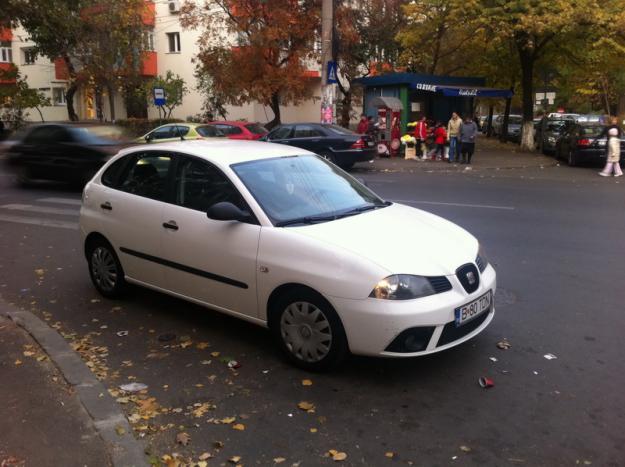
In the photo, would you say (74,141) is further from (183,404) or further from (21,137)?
(183,404)

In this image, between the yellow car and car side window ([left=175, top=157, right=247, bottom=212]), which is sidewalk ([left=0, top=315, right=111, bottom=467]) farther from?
the yellow car

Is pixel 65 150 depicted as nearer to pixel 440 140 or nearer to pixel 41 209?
pixel 41 209

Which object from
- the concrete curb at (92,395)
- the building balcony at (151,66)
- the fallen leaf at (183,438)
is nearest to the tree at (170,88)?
the building balcony at (151,66)

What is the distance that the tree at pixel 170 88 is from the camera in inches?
1358

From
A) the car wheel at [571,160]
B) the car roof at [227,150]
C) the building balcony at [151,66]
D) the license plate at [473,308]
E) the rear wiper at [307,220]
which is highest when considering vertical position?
the building balcony at [151,66]

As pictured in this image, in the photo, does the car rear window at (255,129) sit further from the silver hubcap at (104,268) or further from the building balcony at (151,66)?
the building balcony at (151,66)

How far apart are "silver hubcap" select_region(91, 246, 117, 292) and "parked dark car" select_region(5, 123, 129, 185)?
7530 mm

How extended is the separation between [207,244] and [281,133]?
1414 centimetres

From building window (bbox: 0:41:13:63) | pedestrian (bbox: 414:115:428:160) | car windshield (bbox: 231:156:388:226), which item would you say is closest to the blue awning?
pedestrian (bbox: 414:115:428:160)

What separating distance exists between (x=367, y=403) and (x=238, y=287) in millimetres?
1325

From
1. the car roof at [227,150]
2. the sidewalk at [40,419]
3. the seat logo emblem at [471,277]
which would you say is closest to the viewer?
the sidewalk at [40,419]

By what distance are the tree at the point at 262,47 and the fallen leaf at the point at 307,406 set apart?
22.3m

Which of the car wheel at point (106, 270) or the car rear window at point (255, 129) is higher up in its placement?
the car rear window at point (255, 129)

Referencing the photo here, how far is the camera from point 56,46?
30.7 metres
